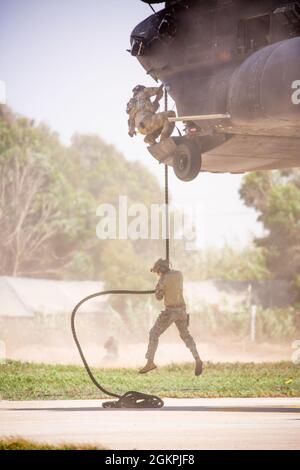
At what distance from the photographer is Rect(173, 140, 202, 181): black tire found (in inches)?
555

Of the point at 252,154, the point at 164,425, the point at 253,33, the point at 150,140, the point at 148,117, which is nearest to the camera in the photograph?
the point at 164,425

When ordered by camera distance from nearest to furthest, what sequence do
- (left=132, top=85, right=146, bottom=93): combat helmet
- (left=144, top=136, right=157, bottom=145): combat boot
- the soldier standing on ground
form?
the soldier standing on ground → (left=132, top=85, right=146, bottom=93): combat helmet → (left=144, top=136, right=157, bottom=145): combat boot

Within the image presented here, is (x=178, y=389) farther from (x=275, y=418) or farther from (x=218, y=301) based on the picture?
(x=218, y=301)

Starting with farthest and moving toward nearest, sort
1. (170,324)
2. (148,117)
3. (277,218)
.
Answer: (277,218)
(148,117)
(170,324)

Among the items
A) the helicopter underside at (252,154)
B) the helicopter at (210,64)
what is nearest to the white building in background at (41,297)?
the helicopter underside at (252,154)

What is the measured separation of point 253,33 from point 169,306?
4193 millimetres

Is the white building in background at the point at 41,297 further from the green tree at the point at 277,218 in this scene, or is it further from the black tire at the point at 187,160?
the black tire at the point at 187,160

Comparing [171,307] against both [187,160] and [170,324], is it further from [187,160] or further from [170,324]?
[187,160]

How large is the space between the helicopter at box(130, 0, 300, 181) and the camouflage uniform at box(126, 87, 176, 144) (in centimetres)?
23

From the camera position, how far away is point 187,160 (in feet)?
46.7

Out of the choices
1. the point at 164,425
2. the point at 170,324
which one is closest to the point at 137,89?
the point at 170,324

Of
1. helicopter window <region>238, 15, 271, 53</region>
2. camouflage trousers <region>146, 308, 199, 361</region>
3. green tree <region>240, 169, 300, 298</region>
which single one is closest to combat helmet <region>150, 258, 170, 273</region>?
camouflage trousers <region>146, 308, 199, 361</region>

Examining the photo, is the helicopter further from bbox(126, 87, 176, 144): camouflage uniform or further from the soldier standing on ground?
the soldier standing on ground
